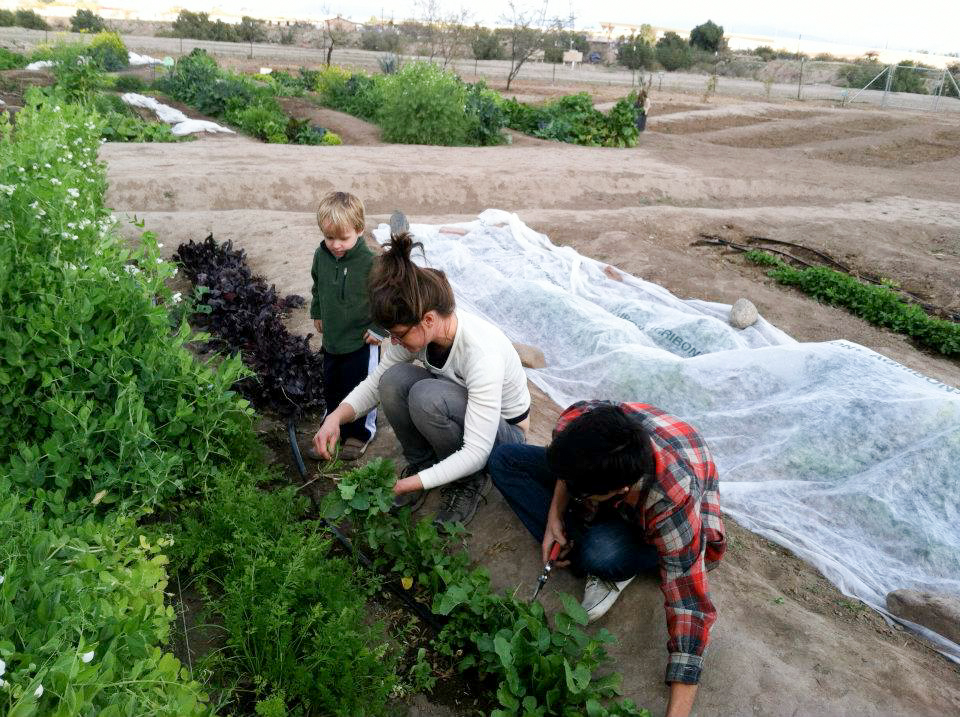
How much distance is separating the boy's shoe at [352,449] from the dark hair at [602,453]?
5.64 ft

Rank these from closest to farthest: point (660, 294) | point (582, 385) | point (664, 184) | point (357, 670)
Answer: point (357, 670) < point (582, 385) < point (660, 294) < point (664, 184)

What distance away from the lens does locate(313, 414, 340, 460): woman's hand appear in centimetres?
288

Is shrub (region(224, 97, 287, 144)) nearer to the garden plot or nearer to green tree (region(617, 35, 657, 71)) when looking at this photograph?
the garden plot

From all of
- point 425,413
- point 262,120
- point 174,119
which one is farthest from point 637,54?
point 425,413

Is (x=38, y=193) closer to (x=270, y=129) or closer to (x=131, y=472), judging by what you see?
(x=131, y=472)

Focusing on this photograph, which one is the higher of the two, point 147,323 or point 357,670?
point 147,323

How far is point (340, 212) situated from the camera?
3408 millimetres

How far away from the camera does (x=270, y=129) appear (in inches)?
486

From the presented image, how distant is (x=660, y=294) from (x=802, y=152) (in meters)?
11.0

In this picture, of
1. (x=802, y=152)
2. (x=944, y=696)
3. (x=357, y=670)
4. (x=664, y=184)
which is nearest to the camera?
(x=357, y=670)

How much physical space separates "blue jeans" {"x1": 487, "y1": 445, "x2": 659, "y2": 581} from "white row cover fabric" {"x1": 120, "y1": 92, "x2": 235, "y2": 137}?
10.9m

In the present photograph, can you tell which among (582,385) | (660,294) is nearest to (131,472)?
(582,385)

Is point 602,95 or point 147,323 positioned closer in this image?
point 147,323

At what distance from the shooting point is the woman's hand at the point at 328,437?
288cm
